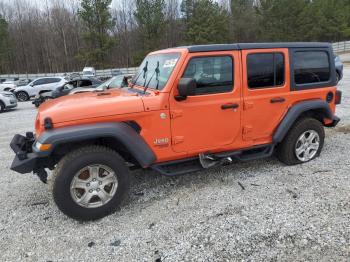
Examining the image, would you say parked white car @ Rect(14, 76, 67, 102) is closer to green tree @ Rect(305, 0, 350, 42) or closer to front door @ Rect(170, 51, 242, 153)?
front door @ Rect(170, 51, 242, 153)

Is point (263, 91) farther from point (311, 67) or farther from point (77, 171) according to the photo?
point (77, 171)

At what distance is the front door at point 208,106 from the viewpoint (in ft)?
12.7

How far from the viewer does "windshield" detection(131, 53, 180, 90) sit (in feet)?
12.9

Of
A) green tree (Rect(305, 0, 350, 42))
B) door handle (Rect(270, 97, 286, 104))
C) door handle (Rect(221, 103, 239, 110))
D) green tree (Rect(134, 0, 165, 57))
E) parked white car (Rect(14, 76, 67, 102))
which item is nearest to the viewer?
door handle (Rect(221, 103, 239, 110))

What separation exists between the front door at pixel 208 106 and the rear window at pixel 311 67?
3.58ft

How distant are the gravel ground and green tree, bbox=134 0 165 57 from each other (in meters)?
38.4

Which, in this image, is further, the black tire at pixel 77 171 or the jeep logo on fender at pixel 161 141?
the jeep logo on fender at pixel 161 141

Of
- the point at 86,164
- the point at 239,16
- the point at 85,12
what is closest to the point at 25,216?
the point at 86,164

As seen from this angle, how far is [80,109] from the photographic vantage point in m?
3.47

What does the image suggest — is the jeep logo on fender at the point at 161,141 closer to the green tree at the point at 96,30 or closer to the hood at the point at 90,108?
the hood at the point at 90,108

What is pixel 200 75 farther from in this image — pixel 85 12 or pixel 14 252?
pixel 85 12

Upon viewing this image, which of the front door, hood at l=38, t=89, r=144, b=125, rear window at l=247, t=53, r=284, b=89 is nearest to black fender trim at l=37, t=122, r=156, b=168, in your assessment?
hood at l=38, t=89, r=144, b=125

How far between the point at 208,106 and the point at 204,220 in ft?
4.59

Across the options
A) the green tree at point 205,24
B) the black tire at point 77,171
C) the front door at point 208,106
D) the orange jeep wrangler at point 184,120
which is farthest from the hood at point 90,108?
the green tree at point 205,24
